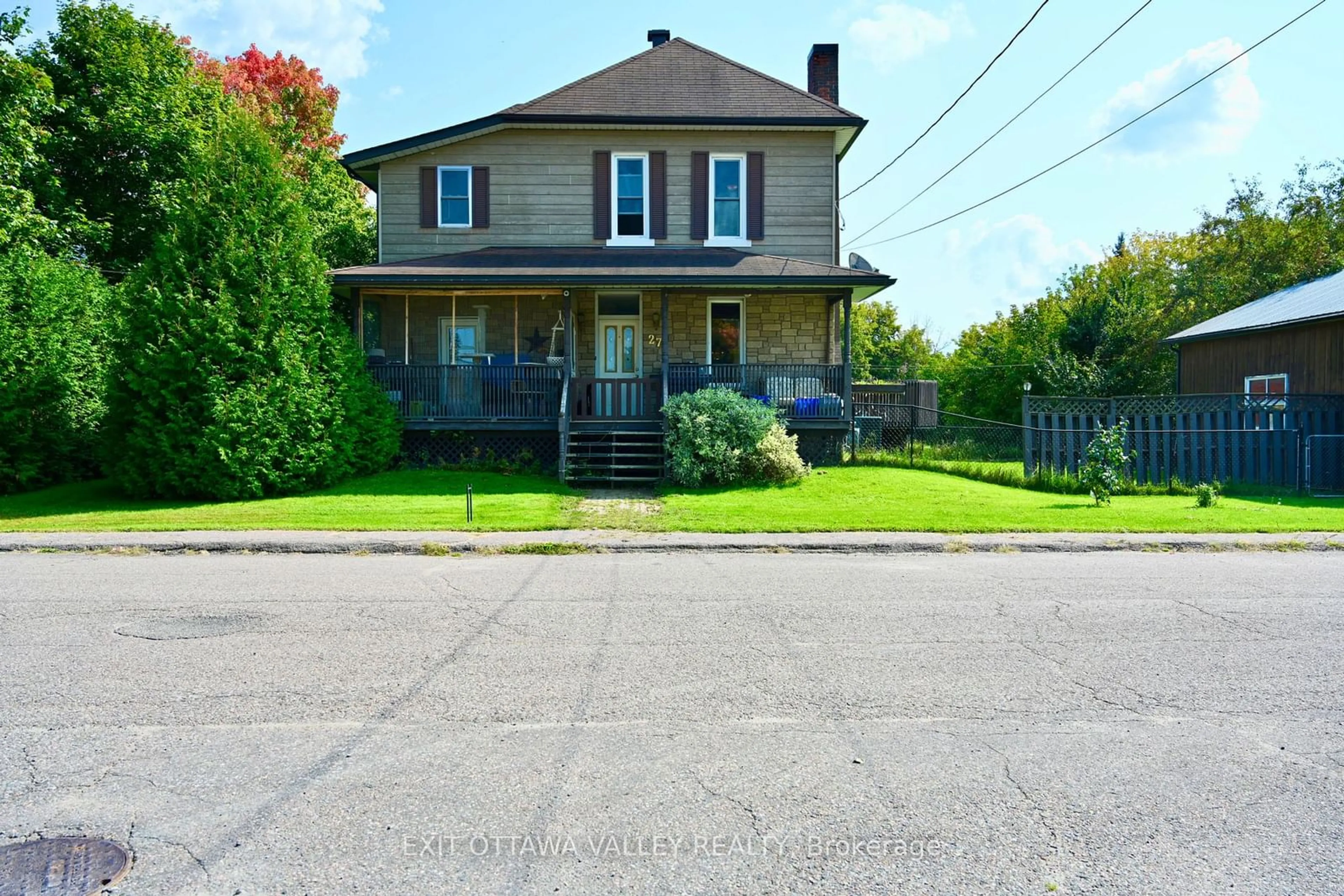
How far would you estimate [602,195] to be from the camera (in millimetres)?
22406

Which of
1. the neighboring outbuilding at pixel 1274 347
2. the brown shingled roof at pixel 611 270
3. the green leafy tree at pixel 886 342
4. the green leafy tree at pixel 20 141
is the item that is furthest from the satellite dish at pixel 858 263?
the green leafy tree at pixel 886 342

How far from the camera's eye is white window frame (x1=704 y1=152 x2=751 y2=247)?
877 inches

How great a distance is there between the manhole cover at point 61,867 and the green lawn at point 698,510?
9.33 metres

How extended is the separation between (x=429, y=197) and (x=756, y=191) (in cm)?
816

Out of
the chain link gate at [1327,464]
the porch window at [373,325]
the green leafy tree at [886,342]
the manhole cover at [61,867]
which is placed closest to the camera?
the manhole cover at [61,867]

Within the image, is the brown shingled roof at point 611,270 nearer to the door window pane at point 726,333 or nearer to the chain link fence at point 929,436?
the door window pane at point 726,333

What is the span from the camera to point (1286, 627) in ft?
23.0

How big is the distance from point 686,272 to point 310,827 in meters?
16.9

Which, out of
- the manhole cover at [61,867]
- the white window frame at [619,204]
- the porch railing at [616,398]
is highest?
the white window frame at [619,204]

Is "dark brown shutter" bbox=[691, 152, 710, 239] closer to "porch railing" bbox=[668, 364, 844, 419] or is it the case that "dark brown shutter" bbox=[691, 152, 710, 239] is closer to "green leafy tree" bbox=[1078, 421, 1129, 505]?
"porch railing" bbox=[668, 364, 844, 419]

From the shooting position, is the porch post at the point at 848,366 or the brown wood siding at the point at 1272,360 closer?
the porch post at the point at 848,366

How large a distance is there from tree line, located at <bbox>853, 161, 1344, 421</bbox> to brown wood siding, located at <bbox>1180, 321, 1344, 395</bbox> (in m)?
3.01

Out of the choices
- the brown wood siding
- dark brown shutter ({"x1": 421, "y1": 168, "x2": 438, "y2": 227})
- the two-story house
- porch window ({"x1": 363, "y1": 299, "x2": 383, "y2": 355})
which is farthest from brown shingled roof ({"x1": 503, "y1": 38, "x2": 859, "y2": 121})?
the brown wood siding

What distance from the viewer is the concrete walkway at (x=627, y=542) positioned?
11.5 metres
